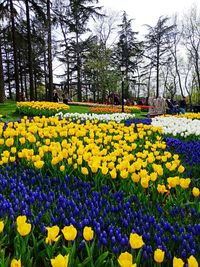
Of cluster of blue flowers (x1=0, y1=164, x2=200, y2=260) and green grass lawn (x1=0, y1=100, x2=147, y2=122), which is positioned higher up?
→ green grass lawn (x1=0, y1=100, x2=147, y2=122)

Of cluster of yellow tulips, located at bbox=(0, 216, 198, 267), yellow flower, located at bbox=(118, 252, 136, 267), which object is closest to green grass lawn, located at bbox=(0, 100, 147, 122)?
cluster of yellow tulips, located at bbox=(0, 216, 198, 267)

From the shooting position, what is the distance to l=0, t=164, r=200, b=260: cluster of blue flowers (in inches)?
87.7

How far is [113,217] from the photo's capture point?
2666 mm

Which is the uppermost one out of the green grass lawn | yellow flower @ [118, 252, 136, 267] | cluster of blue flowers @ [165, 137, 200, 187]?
the green grass lawn

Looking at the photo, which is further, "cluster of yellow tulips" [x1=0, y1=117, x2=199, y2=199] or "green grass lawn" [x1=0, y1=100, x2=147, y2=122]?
"green grass lawn" [x1=0, y1=100, x2=147, y2=122]

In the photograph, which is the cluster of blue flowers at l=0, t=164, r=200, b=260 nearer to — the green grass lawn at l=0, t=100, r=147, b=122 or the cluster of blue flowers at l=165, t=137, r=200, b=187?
the cluster of blue flowers at l=165, t=137, r=200, b=187

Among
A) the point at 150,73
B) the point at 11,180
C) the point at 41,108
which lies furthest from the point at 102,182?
the point at 150,73

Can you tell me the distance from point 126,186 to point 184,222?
36.8 inches

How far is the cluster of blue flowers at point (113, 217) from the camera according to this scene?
2229 mm

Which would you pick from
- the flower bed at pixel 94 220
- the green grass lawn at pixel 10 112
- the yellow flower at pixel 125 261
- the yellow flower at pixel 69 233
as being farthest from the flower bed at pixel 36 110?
the yellow flower at pixel 125 261

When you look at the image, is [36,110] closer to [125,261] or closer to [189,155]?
[189,155]

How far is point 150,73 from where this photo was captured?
50.1m

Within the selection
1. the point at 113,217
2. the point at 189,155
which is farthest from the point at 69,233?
the point at 189,155

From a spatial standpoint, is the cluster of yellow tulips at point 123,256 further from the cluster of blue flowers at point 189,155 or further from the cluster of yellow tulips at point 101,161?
the cluster of blue flowers at point 189,155
